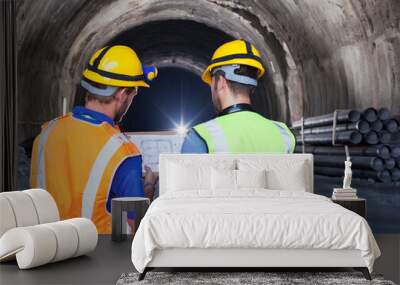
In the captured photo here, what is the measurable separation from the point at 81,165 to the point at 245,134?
198 cm

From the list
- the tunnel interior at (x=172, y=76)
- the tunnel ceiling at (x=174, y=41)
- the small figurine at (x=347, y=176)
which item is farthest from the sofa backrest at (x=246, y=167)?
the tunnel ceiling at (x=174, y=41)

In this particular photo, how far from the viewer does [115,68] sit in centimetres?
728

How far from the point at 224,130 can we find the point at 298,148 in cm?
91

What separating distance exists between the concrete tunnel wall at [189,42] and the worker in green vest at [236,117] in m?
0.12

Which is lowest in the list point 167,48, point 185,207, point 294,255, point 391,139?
point 294,255

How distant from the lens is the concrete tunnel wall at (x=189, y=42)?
7133 mm

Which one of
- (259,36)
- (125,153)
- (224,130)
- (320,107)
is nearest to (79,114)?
(125,153)

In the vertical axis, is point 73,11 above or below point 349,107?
above

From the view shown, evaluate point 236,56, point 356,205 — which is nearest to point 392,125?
point 356,205

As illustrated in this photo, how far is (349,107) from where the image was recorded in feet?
23.1

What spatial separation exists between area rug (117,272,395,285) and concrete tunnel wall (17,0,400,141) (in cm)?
254

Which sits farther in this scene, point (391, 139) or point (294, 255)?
point (391, 139)

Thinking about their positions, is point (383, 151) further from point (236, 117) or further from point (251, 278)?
point (251, 278)

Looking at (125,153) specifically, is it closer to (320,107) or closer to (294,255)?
(320,107)
